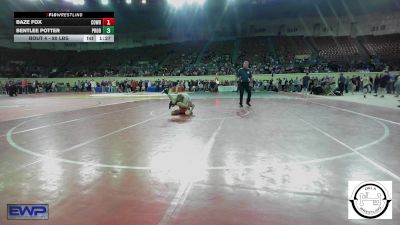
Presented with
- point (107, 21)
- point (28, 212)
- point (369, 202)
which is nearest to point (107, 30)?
point (107, 21)

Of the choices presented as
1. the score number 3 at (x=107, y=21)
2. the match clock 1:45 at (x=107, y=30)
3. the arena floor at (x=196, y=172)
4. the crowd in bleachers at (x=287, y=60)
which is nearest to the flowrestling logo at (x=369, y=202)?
the arena floor at (x=196, y=172)

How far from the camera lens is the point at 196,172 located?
5.58m

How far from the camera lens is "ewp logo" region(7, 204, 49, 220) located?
3.81 meters

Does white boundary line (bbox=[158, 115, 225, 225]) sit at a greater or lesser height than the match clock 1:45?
lesser

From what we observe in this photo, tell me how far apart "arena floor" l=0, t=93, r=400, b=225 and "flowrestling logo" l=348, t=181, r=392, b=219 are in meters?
0.10

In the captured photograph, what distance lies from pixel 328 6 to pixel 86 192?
47.1m

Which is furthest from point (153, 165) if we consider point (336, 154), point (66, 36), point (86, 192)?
point (66, 36)

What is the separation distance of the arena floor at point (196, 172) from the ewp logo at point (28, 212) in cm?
8

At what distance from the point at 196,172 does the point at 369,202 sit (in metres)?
2.55

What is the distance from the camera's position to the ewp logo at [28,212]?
150 inches

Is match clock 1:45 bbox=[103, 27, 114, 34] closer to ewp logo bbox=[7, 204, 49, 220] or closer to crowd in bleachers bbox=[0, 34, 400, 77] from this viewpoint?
ewp logo bbox=[7, 204, 49, 220]

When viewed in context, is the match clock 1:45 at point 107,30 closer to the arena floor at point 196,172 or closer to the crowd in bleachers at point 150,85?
the arena floor at point 196,172

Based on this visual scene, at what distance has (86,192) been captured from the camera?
4648 mm
